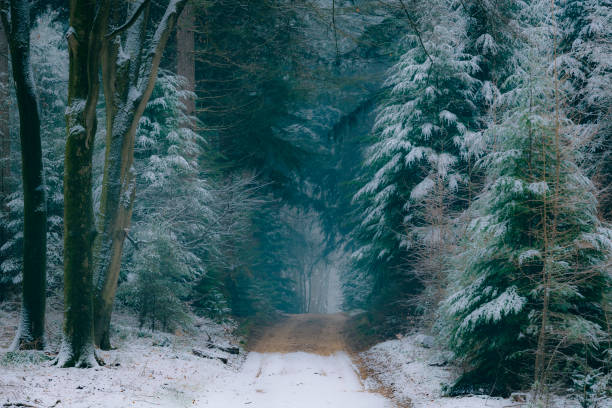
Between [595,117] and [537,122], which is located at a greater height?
[595,117]

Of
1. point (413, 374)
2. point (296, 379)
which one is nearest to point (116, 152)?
point (296, 379)

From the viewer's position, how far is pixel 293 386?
9297 mm

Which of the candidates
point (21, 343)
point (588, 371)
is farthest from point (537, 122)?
point (21, 343)

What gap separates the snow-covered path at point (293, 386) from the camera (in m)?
7.77

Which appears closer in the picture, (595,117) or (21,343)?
(21,343)

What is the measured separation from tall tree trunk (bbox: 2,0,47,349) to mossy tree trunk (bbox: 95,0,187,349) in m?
1.17

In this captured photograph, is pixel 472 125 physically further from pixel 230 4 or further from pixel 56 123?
pixel 56 123

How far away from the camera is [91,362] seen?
731 centimetres

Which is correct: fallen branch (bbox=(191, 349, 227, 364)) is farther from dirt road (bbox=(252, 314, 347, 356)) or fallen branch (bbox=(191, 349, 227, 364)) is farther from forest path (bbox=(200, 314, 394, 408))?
dirt road (bbox=(252, 314, 347, 356))

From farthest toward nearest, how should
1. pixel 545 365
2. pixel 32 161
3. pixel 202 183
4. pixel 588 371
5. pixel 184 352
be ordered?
pixel 202 183, pixel 184 352, pixel 32 161, pixel 545 365, pixel 588 371

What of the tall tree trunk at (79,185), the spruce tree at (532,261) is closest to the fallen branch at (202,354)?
the tall tree trunk at (79,185)

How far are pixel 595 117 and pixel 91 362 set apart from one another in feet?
56.9

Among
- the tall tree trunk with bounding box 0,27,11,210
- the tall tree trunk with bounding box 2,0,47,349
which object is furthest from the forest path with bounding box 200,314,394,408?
the tall tree trunk with bounding box 0,27,11,210

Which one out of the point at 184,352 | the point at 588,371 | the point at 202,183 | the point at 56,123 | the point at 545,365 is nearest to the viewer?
the point at 588,371
